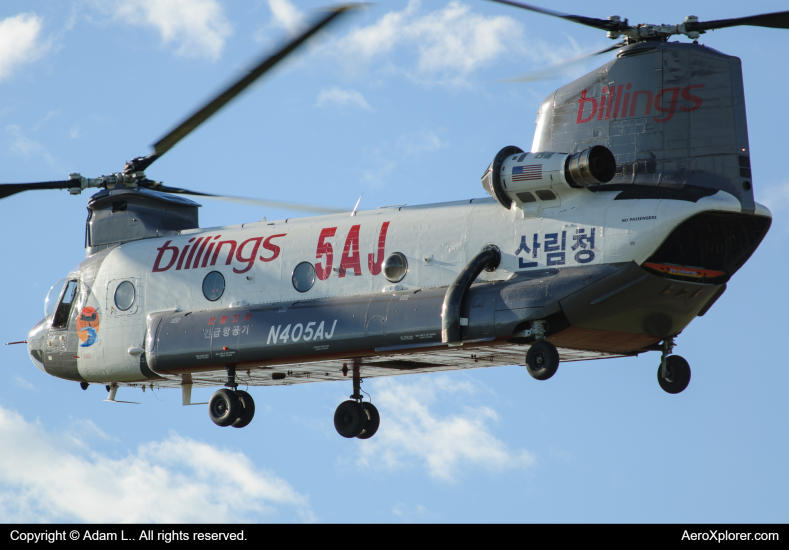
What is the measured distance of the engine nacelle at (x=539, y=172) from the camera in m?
24.9

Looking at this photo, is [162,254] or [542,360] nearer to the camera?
[542,360]

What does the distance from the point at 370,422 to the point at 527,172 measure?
9009 mm

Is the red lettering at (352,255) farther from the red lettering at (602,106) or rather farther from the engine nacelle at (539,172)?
the red lettering at (602,106)

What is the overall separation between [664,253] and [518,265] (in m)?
3.22

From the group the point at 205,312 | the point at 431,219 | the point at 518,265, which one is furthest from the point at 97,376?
the point at 518,265

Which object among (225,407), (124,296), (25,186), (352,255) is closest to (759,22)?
(352,255)

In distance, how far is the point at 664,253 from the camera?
79.9 ft

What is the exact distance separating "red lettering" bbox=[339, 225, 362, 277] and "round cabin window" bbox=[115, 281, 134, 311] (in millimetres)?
6992

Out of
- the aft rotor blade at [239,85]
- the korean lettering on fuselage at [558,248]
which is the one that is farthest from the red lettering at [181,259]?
the korean lettering on fuselage at [558,248]

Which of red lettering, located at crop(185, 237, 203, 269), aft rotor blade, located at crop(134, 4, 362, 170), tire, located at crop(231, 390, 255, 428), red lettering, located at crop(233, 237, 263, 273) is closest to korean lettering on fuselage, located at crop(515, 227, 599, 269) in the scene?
red lettering, located at crop(233, 237, 263, 273)

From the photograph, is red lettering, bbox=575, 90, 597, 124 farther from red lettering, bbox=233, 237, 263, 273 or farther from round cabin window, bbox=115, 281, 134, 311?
round cabin window, bbox=115, 281, 134, 311

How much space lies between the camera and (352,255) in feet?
92.1

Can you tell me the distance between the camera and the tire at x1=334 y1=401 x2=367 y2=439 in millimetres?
30719

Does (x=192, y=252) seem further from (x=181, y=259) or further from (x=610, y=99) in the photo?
(x=610, y=99)
